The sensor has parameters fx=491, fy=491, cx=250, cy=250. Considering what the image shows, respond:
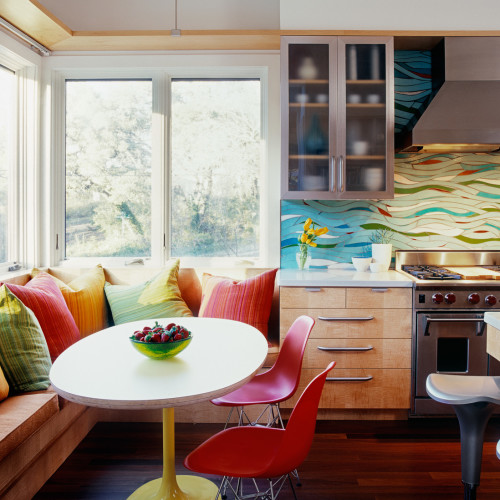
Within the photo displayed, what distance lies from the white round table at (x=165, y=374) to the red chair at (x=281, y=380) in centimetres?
19

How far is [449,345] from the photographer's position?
2992 millimetres

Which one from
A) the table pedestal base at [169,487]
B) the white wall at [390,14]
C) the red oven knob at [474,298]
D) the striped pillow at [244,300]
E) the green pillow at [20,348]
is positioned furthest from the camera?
the white wall at [390,14]

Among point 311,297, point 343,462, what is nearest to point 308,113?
point 311,297

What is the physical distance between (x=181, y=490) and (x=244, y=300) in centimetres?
121

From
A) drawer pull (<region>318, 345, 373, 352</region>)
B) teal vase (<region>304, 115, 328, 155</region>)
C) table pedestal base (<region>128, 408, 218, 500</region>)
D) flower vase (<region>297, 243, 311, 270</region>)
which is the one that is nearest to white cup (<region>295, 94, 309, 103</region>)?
teal vase (<region>304, 115, 328, 155</region>)

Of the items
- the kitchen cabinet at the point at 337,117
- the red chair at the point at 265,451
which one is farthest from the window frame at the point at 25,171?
the red chair at the point at 265,451

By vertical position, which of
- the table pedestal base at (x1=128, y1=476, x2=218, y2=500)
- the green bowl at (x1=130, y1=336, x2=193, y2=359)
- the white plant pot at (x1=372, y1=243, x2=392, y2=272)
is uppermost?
the white plant pot at (x1=372, y1=243, x2=392, y2=272)

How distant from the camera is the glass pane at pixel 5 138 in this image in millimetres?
3199

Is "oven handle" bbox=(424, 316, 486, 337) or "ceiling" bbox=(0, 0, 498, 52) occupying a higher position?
"ceiling" bbox=(0, 0, 498, 52)

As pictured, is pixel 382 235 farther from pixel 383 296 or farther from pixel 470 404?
pixel 470 404

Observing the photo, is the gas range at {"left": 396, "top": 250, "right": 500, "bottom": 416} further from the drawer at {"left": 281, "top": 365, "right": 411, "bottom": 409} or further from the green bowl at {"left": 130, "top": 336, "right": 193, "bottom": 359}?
the green bowl at {"left": 130, "top": 336, "right": 193, "bottom": 359}

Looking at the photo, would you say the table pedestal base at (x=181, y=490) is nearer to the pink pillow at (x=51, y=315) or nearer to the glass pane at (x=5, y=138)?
the pink pillow at (x=51, y=315)

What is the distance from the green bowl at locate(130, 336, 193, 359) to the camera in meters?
1.81

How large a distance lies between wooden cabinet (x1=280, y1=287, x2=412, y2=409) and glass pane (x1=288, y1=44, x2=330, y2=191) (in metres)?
0.79
